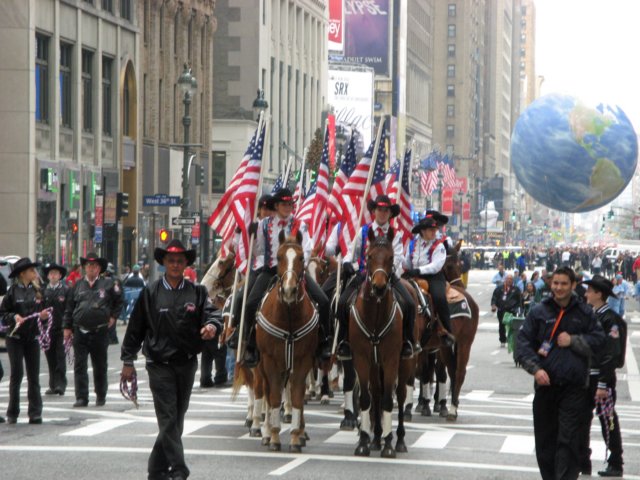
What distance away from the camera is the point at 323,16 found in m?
105

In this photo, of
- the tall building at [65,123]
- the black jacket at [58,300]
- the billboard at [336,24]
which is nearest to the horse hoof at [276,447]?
the black jacket at [58,300]

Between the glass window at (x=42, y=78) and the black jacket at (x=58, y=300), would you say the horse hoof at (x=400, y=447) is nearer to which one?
the black jacket at (x=58, y=300)

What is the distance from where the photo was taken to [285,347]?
52.7ft

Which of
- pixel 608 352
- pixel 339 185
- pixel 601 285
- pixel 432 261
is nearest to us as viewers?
pixel 608 352

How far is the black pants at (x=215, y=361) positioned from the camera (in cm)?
2405

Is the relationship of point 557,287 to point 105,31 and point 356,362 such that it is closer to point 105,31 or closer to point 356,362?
point 356,362

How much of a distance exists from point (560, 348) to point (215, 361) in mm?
12402

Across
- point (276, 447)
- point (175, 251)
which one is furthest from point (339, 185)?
point (175, 251)

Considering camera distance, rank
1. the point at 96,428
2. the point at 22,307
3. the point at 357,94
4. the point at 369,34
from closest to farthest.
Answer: the point at 96,428 < the point at 22,307 < the point at 357,94 < the point at 369,34

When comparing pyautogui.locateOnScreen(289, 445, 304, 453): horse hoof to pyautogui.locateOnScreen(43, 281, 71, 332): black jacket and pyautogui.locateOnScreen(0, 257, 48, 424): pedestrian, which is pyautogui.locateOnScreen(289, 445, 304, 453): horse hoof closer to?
pyautogui.locateOnScreen(0, 257, 48, 424): pedestrian

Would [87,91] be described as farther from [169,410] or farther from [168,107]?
[169,410]

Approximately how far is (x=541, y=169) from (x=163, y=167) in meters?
22.9

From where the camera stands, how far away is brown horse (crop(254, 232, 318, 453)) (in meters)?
15.8

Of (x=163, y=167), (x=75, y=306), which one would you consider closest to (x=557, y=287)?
(x=75, y=306)
